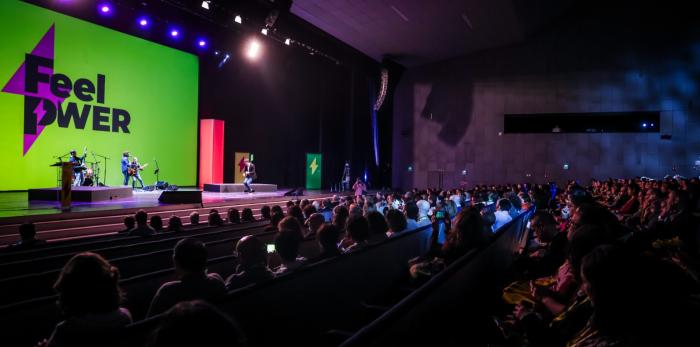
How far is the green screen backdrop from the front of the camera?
10344mm

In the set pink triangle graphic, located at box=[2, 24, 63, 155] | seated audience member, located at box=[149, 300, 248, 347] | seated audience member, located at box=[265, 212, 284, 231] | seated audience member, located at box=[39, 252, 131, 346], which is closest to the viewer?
seated audience member, located at box=[149, 300, 248, 347]

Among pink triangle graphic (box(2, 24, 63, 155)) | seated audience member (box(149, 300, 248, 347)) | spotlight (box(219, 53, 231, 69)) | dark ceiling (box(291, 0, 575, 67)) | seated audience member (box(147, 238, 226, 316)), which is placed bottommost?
seated audience member (box(147, 238, 226, 316))

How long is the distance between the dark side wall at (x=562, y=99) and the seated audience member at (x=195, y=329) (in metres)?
18.9

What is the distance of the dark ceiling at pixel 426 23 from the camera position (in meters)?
13.5

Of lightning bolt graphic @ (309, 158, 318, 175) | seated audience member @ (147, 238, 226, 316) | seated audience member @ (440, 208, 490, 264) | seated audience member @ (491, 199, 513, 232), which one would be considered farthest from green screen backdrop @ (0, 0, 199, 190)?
seated audience member @ (440, 208, 490, 264)

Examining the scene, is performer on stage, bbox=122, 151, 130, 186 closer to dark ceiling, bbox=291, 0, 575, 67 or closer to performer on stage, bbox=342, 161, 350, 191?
dark ceiling, bbox=291, 0, 575, 67

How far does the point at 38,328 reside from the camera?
2.30 meters

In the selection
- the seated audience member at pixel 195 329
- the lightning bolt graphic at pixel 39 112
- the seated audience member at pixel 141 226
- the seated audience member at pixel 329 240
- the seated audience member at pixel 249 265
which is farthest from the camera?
the lightning bolt graphic at pixel 39 112

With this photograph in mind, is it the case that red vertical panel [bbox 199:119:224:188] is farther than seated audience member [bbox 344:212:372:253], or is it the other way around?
red vertical panel [bbox 199:119:224:188]

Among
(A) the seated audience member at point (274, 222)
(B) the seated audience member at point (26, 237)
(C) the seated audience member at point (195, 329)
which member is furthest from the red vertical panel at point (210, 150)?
(C) the seated audience member at point (195, 329)

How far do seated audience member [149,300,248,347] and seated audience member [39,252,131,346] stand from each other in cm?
108

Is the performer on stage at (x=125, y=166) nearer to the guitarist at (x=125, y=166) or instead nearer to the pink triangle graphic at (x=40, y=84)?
the guitarist at (x=125, y=166)

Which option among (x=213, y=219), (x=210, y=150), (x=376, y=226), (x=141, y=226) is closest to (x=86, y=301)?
(x=376, y=226)

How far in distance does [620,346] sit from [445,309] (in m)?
1.13
